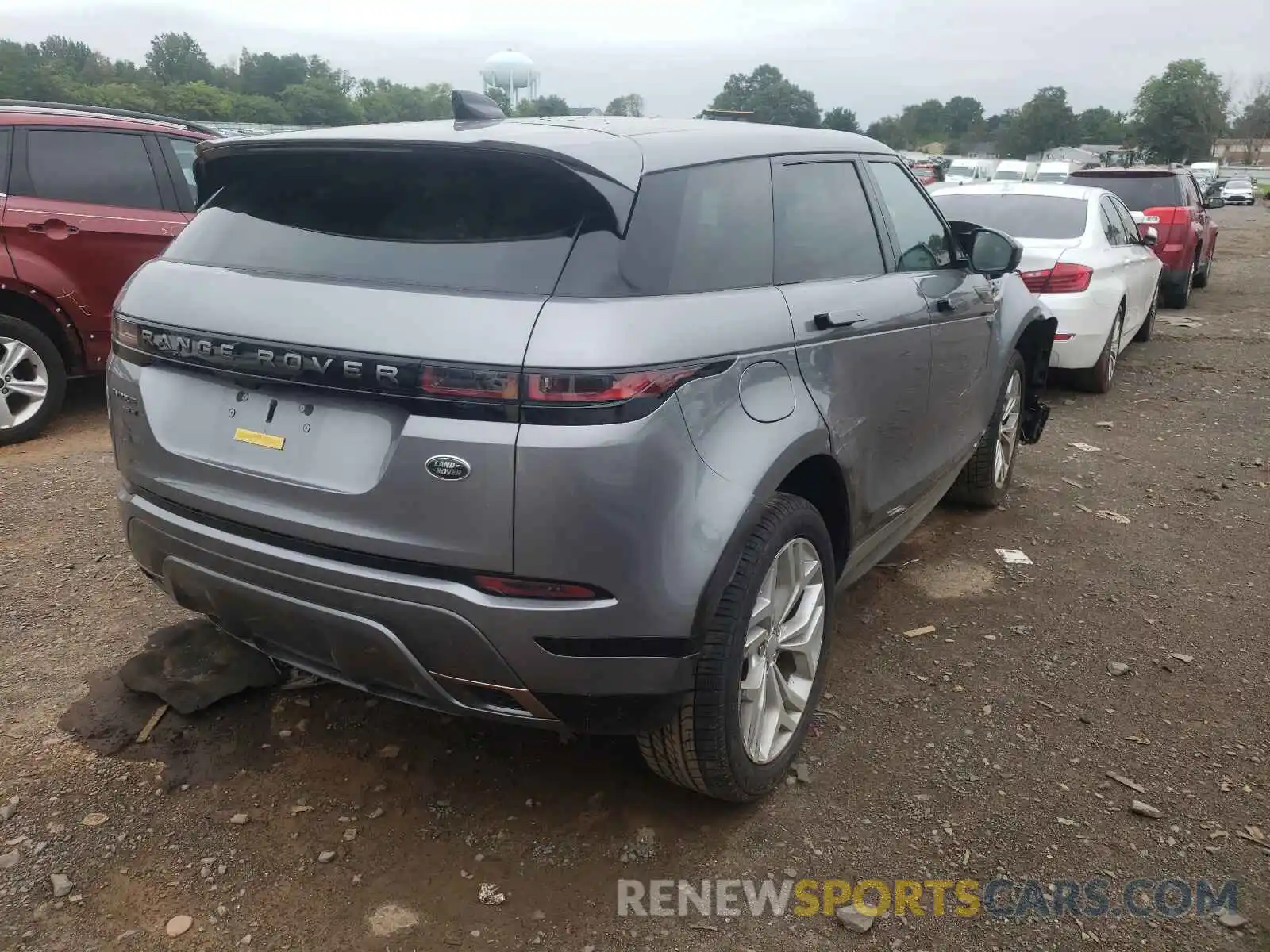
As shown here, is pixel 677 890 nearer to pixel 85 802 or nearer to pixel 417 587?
pixel 417 587

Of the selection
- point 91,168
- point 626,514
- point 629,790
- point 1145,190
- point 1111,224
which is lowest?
point 629,790

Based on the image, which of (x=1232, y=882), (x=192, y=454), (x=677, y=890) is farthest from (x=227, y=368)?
(x=1232, y=882)

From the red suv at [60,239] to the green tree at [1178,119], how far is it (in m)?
86.2

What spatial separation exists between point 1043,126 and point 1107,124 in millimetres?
20790

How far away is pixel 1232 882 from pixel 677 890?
1.42 m

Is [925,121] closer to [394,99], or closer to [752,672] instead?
[394,99]

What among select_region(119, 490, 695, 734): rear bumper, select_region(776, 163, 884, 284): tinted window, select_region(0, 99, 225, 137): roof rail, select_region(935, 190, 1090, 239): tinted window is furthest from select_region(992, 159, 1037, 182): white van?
select_region(119, 490, 695, 734): rear bumper

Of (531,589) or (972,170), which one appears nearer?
(531,589)

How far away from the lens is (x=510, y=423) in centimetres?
203

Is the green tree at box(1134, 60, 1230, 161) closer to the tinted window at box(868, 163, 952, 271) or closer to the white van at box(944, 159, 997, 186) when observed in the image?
the white van at box(944, 159, 997, 186)

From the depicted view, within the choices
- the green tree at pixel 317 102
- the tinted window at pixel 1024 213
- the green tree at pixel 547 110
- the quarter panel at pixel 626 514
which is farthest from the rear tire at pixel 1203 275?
the green tree at pixel 317 102

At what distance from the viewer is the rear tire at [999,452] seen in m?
4.76

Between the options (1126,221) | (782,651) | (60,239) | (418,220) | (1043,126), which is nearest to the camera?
(418,220)

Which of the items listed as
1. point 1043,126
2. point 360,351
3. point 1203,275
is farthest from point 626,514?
point 1043,126
